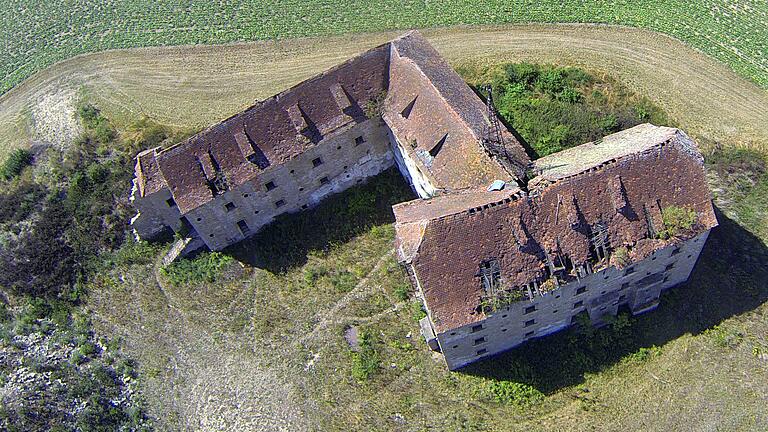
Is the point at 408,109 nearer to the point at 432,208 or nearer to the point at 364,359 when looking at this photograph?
the point at 432,208

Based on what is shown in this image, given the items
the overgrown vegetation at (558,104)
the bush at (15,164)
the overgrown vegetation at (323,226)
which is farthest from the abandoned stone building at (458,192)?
the bush at (15,164)

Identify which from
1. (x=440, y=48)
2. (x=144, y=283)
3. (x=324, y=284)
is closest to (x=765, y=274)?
(x=324, y=284)

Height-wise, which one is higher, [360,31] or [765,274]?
[360,31]

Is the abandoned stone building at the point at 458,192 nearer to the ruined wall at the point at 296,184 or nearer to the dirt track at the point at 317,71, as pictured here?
the ruined wall at the point at 296,184

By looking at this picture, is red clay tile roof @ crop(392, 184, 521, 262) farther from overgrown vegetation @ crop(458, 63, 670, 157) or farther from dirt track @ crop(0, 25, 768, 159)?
dirt track @ crop(0, 25, 768, 159)

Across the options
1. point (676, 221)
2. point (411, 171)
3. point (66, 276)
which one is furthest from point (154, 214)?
point (676, 221)

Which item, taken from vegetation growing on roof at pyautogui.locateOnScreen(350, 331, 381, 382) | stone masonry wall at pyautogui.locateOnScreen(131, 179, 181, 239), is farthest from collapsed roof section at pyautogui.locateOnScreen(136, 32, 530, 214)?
vegetation growing on roof at pyautogui.locateOnScreen(350, 331, 381, 382)

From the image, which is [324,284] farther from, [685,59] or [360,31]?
[685,59]
